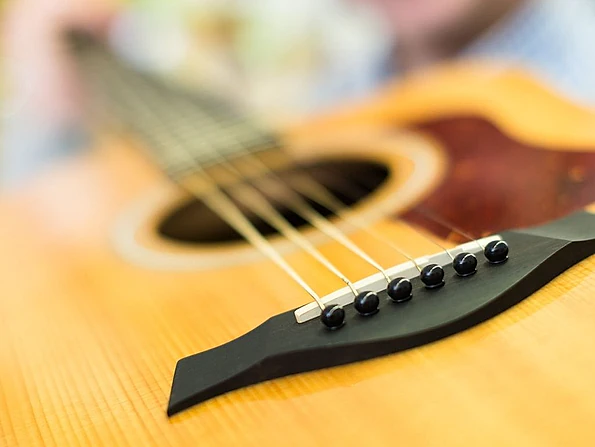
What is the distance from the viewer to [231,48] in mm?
1252

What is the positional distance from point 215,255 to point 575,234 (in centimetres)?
31

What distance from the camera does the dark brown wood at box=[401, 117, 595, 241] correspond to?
1.68 feet

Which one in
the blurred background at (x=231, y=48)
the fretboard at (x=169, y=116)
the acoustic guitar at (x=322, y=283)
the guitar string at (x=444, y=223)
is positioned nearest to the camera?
the acoustic guitar at (x=322, y=283)

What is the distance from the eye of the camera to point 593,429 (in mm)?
281

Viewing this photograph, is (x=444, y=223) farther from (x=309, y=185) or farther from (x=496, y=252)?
(x=309, y=185)

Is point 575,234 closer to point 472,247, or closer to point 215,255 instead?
point 472,247

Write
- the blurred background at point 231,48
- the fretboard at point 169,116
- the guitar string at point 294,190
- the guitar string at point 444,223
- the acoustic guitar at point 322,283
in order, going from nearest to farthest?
the acoustic guitar at point 322,283, the guitar string at point 444,223, the guitar string at point 294,190, the fretboard at point 169,116, the blurred background at point 231,48

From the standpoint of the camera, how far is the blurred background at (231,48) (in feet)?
3.76

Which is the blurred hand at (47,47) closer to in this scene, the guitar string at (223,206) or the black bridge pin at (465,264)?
the guitar string at (223,206)

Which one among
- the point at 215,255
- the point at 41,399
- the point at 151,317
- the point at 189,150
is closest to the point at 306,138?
the point at 189,150

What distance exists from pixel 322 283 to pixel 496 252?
129 mm

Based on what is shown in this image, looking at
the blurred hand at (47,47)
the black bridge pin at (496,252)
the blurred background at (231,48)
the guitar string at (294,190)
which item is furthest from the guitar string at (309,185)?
the blurred hand at (47,47)

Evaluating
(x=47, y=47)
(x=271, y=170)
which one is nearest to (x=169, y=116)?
(x=271, y=170)

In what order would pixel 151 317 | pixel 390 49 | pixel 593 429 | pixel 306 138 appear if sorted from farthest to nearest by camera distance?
1. pixel 390 49
2. pixel 306 138
3. pixel 151 317
4. pixel 593 429
